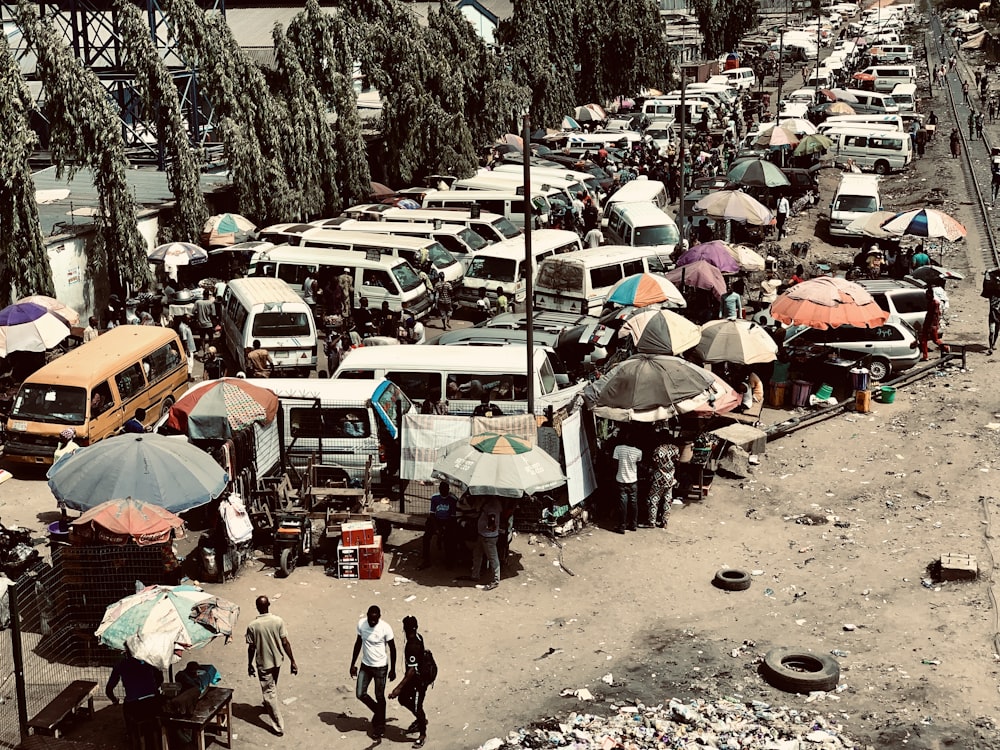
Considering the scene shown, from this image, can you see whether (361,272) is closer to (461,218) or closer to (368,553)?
(461,218)

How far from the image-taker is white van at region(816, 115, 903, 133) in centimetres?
4916

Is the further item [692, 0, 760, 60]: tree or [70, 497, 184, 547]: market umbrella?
[692, 0, 760, 60]: tree

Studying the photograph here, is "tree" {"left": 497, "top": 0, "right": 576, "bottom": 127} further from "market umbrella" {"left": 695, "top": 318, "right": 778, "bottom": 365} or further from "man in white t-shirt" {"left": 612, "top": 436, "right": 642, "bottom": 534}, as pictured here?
"man in white t-shirt" {"left": 612, "top": 436, "right": 642, "bottom": 534}

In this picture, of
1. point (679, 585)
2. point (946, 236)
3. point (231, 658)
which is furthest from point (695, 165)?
point (231, 658)

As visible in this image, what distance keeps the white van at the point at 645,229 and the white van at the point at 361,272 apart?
6.40m

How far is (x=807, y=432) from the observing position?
21.0m

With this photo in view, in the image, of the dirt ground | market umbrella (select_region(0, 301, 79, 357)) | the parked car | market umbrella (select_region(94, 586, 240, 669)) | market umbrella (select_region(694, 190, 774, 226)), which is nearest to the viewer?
market umbrella (select_region(94, 586, 240, 669))

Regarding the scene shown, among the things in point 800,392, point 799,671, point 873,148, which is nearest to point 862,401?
point 800,392

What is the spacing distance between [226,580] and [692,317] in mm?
13637

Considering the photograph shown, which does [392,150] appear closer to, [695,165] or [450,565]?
[695,165]

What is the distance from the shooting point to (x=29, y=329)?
21.5 meters

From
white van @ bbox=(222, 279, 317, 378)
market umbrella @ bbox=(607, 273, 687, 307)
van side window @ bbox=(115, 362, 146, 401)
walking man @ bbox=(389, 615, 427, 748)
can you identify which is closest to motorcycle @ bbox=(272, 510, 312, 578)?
walking man @ bbox=(389, 615, 427, 748)

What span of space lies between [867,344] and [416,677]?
1416 centimetres

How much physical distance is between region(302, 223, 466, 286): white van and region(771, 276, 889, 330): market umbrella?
9.07 meters
